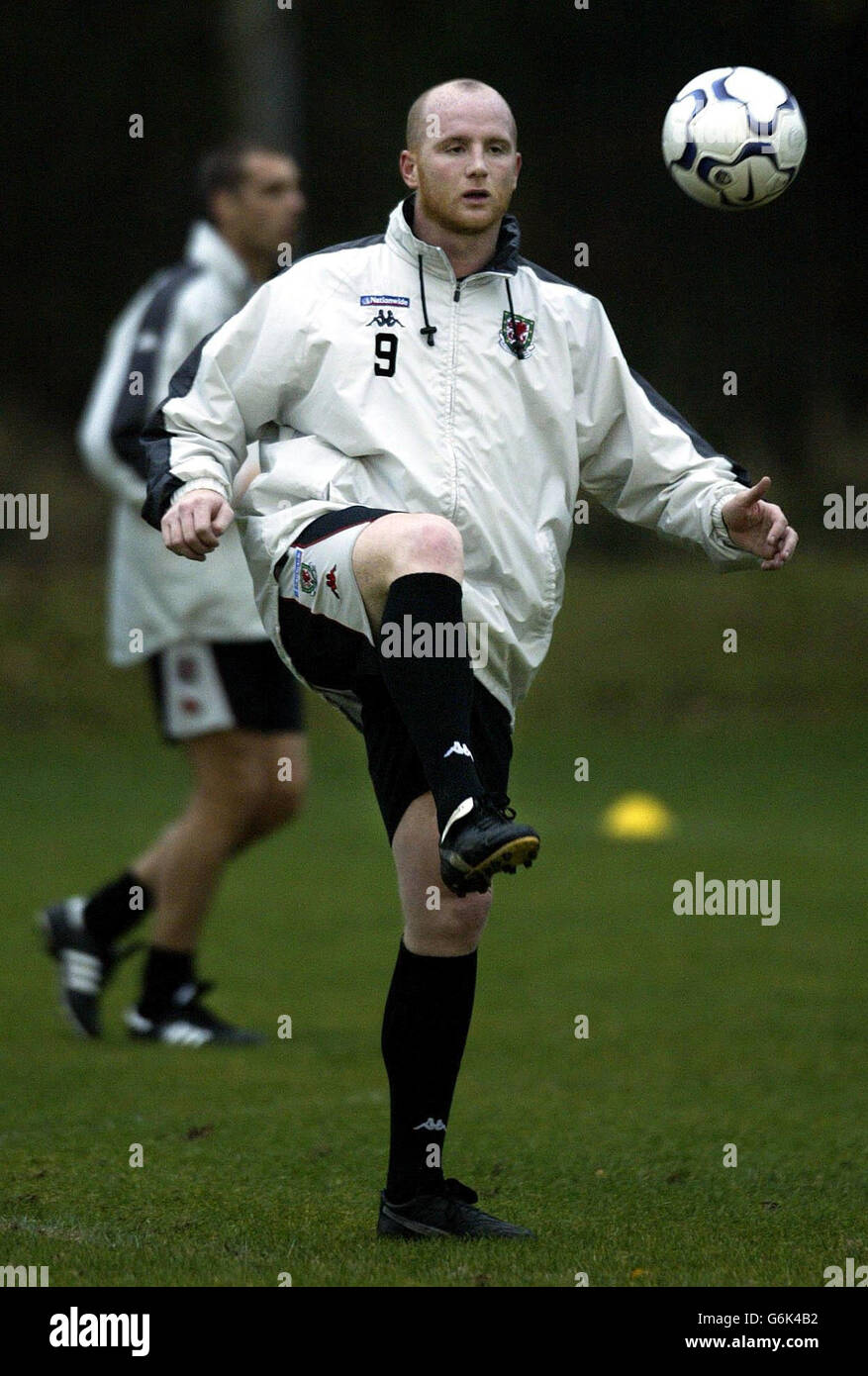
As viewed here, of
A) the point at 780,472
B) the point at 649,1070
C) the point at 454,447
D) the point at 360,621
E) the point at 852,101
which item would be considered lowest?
the point at 649,1070

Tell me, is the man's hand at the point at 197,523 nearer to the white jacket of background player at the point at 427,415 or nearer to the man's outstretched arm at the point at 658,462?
the white jacket of background player at the point at 427,415

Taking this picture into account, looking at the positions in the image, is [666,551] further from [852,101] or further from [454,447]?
[454,447]

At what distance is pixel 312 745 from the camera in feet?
51.4

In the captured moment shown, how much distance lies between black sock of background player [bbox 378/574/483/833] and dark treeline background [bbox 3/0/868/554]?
601 inches

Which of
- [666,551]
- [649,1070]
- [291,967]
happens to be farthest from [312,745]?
[649,1070]

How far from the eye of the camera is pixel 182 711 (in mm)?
7090

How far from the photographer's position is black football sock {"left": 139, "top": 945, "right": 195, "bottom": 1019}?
7.06 metres

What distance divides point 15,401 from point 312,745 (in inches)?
219

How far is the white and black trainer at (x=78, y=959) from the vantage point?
716cm

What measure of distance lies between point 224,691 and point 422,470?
9.25ft

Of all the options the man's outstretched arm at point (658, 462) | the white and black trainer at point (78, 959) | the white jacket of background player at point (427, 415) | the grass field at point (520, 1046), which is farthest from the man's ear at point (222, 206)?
the man's outstretched arm at point (658, 462)

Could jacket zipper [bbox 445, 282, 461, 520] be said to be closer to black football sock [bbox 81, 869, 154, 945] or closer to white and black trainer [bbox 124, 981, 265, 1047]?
white and black trainer [bbox 124, 981, 265, 1047]

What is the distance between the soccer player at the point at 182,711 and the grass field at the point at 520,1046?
0.74 feet

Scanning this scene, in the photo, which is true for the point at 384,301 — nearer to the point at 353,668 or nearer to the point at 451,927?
the point at 353,668
